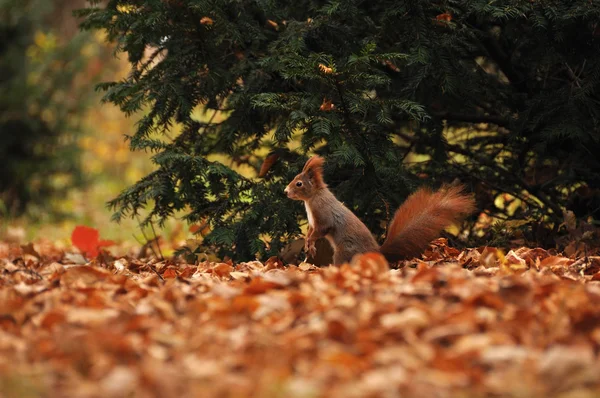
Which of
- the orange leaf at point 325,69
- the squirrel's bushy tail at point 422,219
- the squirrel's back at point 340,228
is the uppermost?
the orange leaf at point 325,69

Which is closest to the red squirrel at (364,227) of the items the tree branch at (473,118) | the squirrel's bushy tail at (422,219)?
the squirrel's bushy tail at (422,219)

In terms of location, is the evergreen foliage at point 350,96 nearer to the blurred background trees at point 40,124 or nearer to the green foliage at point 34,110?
the blurred background trees at point 40,124

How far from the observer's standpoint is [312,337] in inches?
88.7

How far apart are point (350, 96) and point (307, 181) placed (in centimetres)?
53

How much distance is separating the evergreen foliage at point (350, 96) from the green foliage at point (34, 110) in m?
5.27

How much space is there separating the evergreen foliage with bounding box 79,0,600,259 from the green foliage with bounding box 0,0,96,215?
527cm

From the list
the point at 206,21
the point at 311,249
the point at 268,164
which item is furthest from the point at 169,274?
the point at 206,21

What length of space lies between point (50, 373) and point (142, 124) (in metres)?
2.89

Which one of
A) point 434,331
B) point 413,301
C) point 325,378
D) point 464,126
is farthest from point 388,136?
point 325,378

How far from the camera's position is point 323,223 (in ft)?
14.0

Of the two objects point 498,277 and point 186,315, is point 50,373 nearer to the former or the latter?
point 186,315

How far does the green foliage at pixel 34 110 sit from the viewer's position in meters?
9.62

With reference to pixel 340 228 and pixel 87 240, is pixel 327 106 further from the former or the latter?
pixel 87 240

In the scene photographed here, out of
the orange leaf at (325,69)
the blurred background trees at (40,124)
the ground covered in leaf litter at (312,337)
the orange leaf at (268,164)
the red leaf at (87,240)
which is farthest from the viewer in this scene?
the blurred background trees at (40,124)
